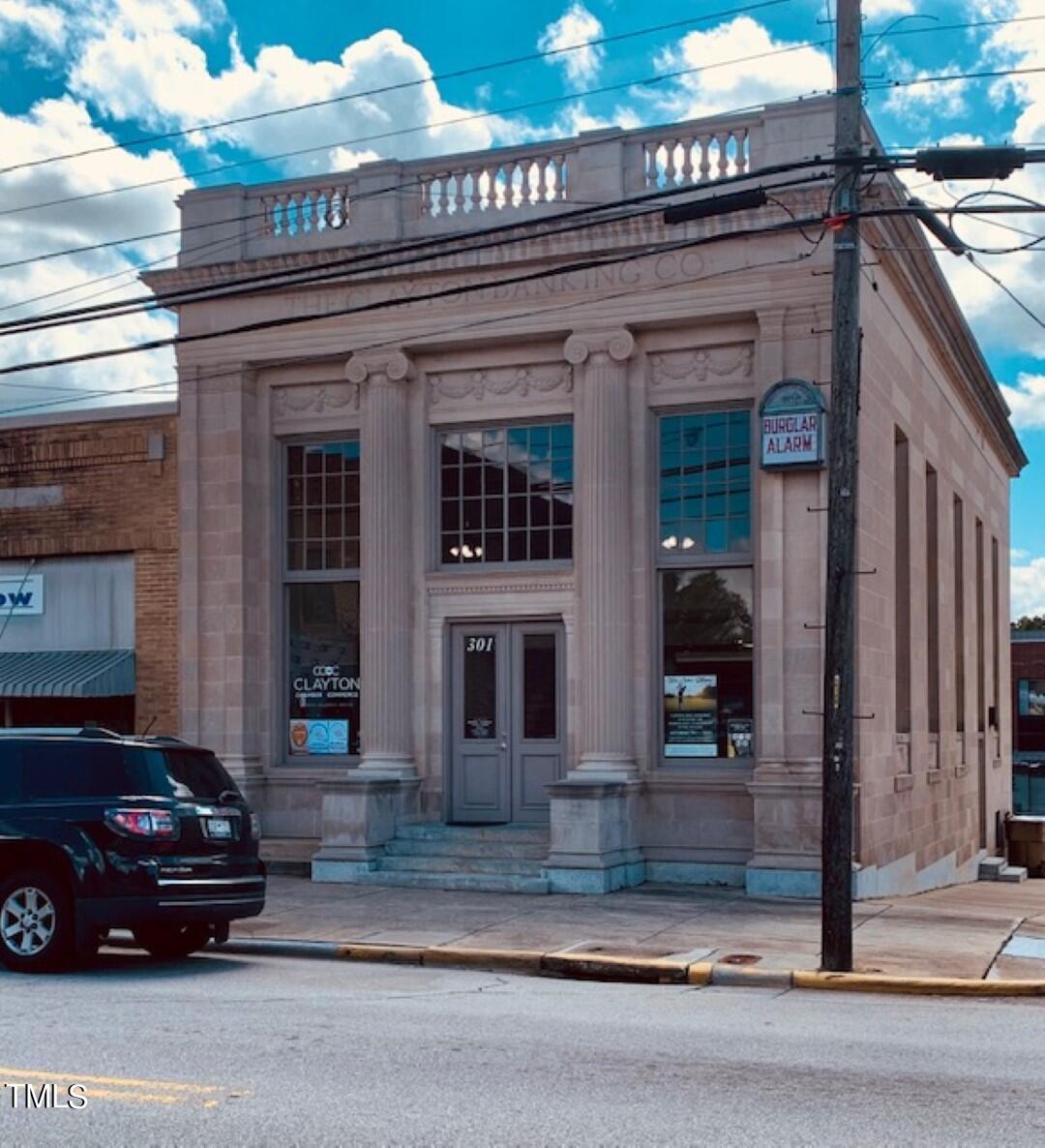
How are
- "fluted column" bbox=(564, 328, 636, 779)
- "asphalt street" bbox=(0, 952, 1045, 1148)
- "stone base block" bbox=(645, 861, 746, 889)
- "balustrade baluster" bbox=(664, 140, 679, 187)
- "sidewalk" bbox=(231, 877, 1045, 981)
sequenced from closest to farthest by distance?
"asphalt street" bbox=(0, 952, 1045, 1148) < "sidewalk" bbox=(231, 877, 1045, 981) < "stone base block" bbox=(645, 861, 746, 889) < "fluted column" bbox=(564, 328, 636, 779) < "balustrade baluster" bbox=(664, 140, 679, 187)

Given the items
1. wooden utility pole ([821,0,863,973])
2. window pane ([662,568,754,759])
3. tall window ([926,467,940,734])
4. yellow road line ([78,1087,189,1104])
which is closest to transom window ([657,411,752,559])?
window pane ([662,568,754,759])

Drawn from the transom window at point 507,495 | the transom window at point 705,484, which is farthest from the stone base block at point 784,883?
the transom window at point 507,495

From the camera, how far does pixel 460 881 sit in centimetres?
1872

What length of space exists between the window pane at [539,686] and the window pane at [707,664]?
144cm

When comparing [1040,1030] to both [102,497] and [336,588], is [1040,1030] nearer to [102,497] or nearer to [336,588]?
[336,588]

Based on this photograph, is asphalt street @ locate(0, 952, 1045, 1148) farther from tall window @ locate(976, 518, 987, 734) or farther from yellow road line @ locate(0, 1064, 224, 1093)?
tall window @ locate(976, 518, 987, 734)

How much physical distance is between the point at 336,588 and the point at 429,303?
3818 mm

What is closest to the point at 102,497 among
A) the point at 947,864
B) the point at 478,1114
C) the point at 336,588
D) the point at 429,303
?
the point at 336,588

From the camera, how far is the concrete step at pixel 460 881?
18.4 meters

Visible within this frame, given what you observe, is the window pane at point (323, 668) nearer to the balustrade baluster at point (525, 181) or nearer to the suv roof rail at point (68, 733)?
the balustrade baluster at point (525, 181)

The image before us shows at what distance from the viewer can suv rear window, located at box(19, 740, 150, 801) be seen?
12945mm

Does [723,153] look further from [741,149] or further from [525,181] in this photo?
[525,181]

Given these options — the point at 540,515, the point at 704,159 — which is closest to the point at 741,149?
the point at 704,159

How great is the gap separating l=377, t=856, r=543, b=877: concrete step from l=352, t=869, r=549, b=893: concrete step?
67 millimetres
